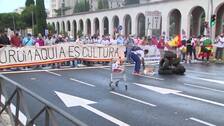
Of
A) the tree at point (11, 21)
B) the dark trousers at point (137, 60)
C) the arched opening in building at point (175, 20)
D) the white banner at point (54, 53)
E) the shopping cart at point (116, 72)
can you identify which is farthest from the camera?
the tree at point (11, 21)

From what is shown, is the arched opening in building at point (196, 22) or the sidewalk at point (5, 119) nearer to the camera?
the sidewalk at point (5, 119)

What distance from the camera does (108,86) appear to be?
558 inches

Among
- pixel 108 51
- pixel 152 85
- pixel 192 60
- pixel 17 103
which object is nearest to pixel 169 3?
pixel 192 60

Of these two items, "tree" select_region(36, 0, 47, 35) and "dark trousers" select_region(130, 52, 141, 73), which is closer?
"dark trousers" select_region(130, 52, 141, 73)

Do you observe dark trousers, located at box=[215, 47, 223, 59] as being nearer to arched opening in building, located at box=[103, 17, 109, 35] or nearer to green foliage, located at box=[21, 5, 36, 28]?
arched opening in building, located at box=[103, 17, 109, 35]

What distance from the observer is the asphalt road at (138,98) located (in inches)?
352

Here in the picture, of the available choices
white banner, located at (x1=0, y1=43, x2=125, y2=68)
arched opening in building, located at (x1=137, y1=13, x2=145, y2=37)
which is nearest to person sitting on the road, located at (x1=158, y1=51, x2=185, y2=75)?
white banner, located at (x1=0, y1=43, x2=125, y2=68)

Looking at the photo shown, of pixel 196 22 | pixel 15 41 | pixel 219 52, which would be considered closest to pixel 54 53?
pixel 15 41

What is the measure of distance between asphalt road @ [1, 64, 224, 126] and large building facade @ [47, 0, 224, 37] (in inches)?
422

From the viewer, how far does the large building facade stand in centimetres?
3970

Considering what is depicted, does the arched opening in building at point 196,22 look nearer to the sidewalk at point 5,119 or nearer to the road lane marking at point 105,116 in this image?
the road lane marking at point 105,116

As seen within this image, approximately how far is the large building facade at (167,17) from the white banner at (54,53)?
4.19 meters

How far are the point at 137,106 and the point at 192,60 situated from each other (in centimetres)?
1625

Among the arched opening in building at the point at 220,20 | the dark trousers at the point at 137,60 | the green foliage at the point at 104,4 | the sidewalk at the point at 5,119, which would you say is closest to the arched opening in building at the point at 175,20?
the arched opening in building at the point at 220,20
